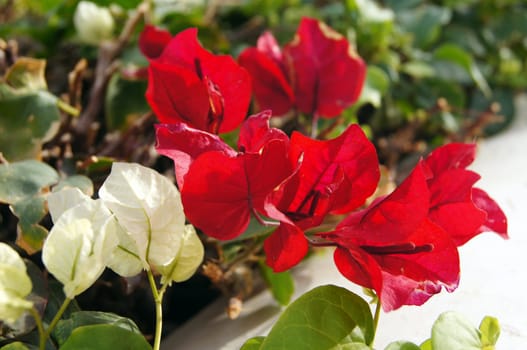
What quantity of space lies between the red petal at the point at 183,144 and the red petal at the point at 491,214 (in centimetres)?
18

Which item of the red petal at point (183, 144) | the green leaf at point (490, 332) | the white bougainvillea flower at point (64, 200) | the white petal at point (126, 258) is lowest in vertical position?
the green leaf at point (490, 332)

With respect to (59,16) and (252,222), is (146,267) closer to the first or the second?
(252,222)

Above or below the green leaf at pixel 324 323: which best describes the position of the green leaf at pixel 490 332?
below

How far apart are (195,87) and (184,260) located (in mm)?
116

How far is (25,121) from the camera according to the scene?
1.51ft

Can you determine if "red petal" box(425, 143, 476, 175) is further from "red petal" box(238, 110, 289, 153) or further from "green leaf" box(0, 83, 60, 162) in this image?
"green leaf" box(0, 83, 60, 162)

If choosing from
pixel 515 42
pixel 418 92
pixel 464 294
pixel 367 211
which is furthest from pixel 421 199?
pixel 515 42

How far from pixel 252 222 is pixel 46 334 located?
149 mm

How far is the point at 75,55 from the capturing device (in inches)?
27.2

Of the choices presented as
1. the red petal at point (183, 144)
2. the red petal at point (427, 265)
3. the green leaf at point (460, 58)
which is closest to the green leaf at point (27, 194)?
the red petal at point (183, 144)

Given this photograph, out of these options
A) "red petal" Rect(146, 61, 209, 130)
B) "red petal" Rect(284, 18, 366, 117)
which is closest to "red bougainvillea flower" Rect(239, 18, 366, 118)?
"red petal" Rect(284, 18, 366, 117)

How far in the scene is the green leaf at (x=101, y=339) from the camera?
0.31 m

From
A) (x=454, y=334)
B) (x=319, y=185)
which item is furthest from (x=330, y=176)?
(x=454, y=334)

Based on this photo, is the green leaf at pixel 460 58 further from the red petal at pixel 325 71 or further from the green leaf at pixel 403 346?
the green leaf at pixel 403 346
